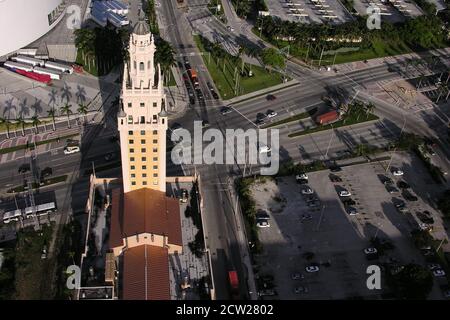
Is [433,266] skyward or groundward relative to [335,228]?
groundward

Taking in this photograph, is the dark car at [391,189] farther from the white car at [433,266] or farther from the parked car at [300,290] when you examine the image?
the parked car at [300,290]

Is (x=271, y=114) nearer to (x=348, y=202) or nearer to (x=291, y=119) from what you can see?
(x=291, y=119)

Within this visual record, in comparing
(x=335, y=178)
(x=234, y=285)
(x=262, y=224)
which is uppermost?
(x=335, y=178)

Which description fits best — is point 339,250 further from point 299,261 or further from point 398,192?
point 398,192

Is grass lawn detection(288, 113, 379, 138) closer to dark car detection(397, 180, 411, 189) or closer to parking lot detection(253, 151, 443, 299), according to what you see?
parking lot detection(253, 151, 443, 299)

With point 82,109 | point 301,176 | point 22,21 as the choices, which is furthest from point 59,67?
point 301,176

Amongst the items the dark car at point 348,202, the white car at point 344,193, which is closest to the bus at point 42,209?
the white car at point 344,193
